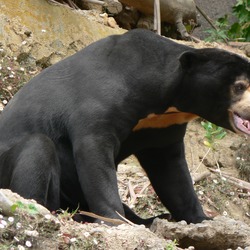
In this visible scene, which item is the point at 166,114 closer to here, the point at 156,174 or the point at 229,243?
the point at 156,174

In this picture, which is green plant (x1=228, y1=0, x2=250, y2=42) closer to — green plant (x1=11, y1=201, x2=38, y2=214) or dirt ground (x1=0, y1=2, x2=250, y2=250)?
dirt ground (x1=0, y1=2, x2=250, y2=250)

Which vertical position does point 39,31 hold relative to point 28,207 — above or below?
below

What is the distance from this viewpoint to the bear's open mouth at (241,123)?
6723 mm

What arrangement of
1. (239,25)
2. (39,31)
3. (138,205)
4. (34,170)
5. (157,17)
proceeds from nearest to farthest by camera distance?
(34,170), (138,205), (39,31), (157,17), (239,25)

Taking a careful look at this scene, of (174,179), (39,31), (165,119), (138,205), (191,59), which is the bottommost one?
(138,205)

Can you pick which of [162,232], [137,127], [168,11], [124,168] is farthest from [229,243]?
[168,11]

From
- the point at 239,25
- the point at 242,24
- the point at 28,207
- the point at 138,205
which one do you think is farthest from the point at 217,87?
the point at 242,24

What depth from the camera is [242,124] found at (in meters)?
6.77

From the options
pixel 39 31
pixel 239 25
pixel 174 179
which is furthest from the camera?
pixel 239 25

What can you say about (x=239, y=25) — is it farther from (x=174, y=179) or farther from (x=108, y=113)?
(x=108, y=113)

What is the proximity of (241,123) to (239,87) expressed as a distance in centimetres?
27

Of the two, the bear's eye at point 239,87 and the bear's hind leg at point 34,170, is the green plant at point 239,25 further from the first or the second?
the bear's hind leg at point 34,170

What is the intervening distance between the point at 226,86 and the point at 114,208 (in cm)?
130

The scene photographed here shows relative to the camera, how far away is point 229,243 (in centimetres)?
579
